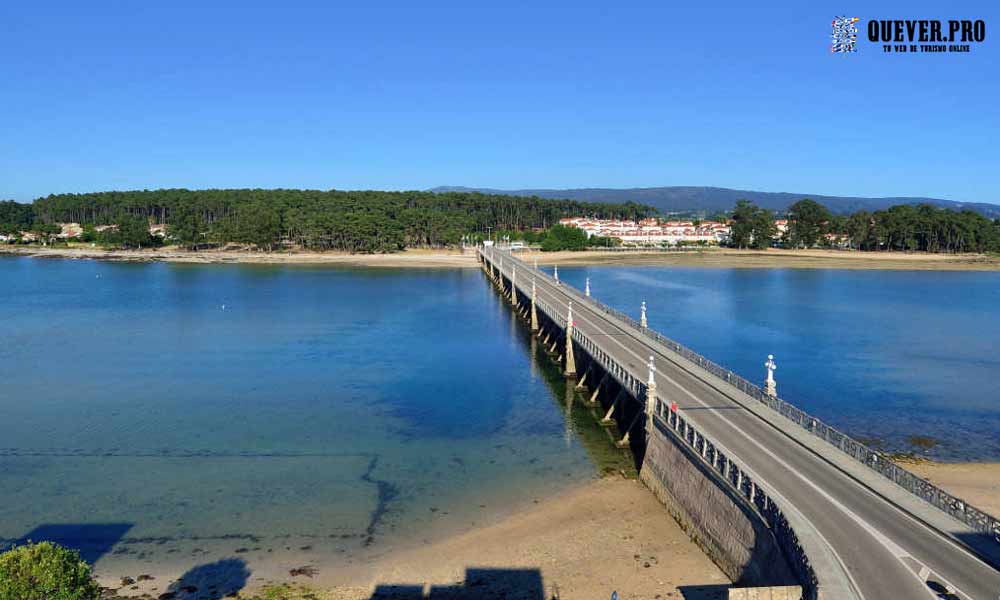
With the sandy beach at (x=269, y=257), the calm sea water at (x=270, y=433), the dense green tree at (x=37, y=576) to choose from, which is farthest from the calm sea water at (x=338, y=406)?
the sandy beach at (x=269, y=257)

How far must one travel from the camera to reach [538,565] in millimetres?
23766

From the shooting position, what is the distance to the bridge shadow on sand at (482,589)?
21.9 m

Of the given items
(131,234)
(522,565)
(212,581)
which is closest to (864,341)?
(522,565)

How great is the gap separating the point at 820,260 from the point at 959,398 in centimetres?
13178

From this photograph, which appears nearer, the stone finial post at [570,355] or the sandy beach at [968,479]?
the sandy beach at [968,479]

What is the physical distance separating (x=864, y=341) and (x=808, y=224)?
13763cm

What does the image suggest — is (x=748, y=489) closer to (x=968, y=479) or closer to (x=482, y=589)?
(x=482, y=589)

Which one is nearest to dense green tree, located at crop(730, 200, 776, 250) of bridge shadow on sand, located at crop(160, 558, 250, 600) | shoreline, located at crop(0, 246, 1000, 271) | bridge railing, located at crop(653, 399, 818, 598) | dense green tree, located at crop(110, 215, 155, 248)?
shoreline, located at crop(0, 246, 1000, 271)

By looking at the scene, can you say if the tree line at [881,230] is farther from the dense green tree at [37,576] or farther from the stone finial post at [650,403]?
the dense green tree at [37,576]

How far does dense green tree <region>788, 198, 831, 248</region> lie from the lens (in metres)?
194

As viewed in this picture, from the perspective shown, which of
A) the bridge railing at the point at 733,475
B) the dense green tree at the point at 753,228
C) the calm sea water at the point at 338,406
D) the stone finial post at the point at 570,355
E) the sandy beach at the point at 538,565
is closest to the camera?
the bridge railing at the point at 733,475

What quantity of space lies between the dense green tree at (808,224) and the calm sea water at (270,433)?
141 m

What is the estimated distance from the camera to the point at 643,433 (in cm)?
3278

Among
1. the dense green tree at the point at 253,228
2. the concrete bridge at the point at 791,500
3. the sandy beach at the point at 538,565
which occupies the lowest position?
the sandy beach at the point at 538,565
